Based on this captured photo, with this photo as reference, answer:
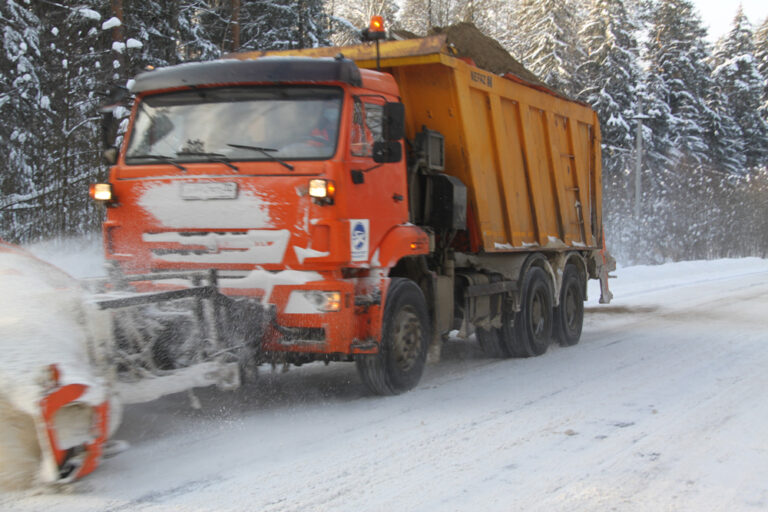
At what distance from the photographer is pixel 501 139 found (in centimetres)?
795

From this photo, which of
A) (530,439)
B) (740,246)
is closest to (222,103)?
(530,439)

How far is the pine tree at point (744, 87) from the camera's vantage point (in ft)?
171

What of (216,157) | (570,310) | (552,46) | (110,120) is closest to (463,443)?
(216,157)

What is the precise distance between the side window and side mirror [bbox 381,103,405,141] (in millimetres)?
155

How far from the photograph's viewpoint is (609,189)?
29.2 m

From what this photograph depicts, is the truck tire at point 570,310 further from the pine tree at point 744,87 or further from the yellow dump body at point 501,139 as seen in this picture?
the pine tree at point 744,87

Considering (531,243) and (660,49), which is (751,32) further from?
(531,243)

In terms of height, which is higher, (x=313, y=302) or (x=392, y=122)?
(x=392, y=122)

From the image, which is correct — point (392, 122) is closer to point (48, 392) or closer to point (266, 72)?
point (266, 72)

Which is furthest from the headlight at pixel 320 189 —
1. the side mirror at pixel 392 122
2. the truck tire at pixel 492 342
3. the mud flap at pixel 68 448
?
the truck tire at pixel 492 342

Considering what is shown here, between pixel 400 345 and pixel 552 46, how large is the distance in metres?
35.6

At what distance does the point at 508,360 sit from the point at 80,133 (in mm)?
9914

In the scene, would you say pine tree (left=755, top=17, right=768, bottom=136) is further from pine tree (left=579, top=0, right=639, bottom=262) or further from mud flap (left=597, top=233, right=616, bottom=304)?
mud flap (left=597, top=233, right=616, bottom=304)

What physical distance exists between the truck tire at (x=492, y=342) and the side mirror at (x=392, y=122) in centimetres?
347
